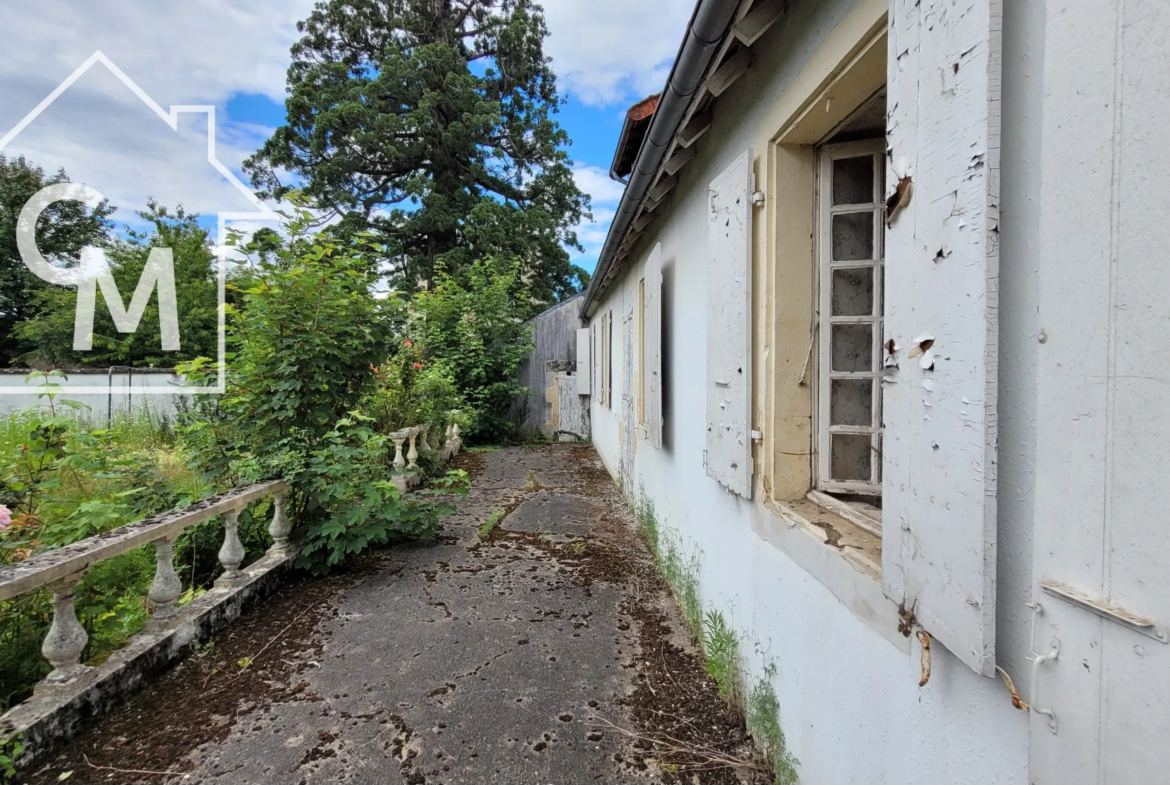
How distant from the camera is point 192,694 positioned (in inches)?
94.3

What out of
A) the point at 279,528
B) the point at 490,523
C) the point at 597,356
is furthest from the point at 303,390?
the point at 597,356

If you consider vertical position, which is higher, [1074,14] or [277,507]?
[1074,14]

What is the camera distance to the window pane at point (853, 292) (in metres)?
1.90

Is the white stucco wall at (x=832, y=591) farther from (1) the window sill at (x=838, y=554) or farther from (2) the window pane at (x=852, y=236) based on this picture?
(2) the window pane at (x=852, y=236)

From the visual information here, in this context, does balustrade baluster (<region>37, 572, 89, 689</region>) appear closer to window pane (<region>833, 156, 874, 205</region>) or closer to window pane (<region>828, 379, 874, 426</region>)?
window pane (<region>828, 379, 874, 426</region>)

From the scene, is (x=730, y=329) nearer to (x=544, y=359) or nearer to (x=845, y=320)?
(x=845, y=320)

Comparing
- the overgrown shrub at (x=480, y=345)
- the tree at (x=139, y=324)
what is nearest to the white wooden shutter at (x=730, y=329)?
the overgrown shrub at (x=480, y=345)

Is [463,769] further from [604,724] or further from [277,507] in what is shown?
[277,507]

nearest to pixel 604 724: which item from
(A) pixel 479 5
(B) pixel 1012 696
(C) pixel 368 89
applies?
(B) pixel 1012 696

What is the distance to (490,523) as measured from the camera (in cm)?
521

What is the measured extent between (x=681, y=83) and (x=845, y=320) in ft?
4.12

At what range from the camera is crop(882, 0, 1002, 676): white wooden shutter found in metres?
0.88

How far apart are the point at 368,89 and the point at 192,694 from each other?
19.7m

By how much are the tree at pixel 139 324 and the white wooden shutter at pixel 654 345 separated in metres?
15.5
